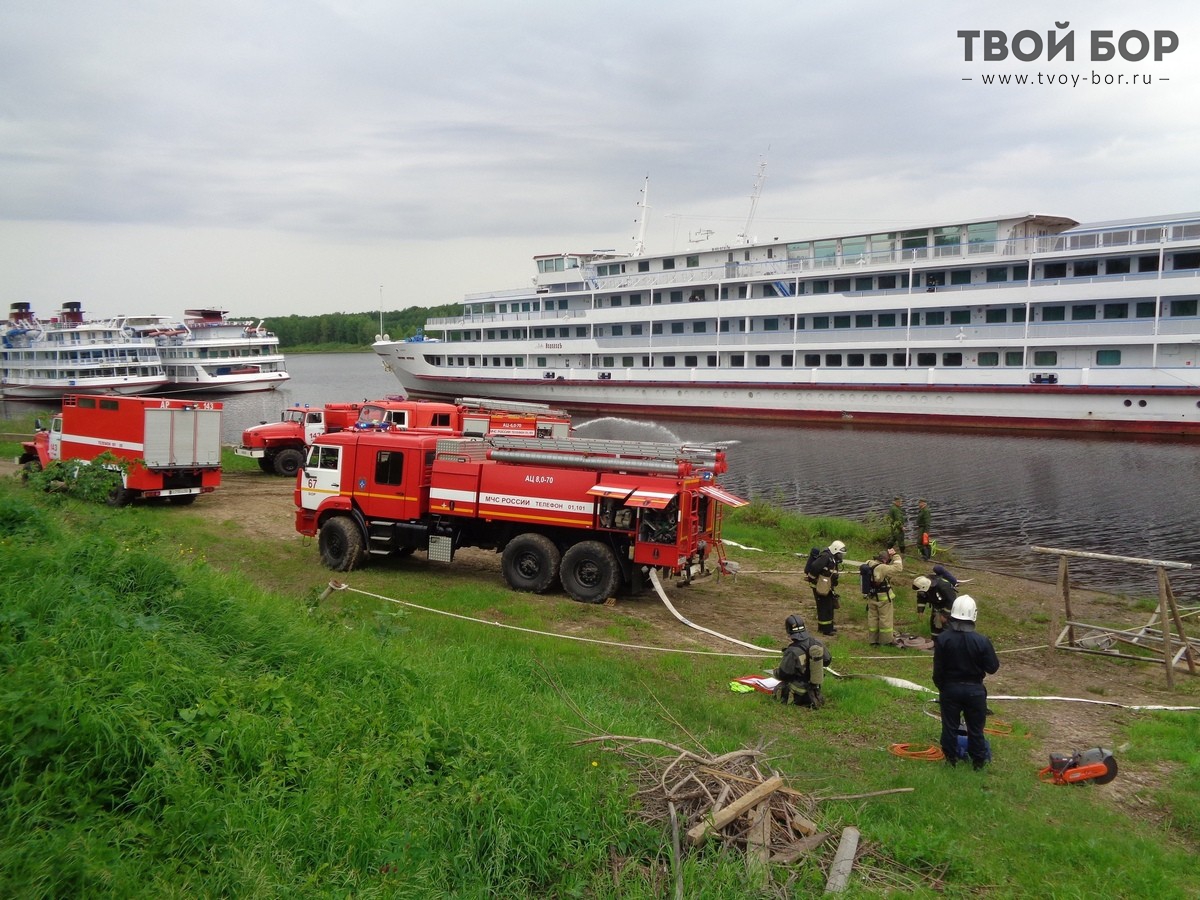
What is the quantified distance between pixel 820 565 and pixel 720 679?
2.87 m

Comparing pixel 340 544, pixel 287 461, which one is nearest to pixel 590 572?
pixel 340 544

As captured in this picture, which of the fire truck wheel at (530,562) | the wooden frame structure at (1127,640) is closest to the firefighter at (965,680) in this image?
the wooden frame structure at (1127,640)

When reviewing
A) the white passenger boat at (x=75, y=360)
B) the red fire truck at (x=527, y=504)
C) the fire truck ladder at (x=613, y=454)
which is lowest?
the red fire truck at (x=527, y=504)

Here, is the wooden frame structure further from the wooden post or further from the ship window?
the ship window

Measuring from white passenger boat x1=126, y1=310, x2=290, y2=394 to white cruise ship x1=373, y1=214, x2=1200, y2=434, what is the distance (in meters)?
25.4

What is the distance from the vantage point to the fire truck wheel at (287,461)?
27453mm

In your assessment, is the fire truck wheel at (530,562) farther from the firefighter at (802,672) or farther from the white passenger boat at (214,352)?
the white passenger boat at (214,352)

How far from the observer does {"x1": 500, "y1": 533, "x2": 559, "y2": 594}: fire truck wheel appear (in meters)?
14.0

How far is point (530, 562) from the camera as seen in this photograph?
1427 cm

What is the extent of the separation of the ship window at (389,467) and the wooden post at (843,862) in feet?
35.5

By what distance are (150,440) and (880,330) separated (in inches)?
1438

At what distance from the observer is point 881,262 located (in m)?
46.2

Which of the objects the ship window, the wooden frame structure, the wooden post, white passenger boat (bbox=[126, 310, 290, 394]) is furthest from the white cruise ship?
the wooden post

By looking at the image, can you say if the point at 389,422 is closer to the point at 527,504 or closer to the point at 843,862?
the point at 527,504
